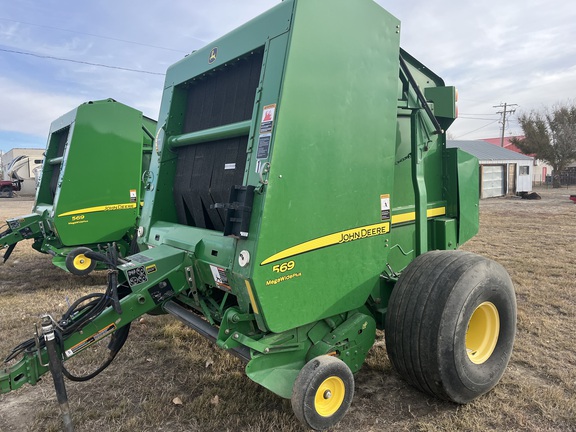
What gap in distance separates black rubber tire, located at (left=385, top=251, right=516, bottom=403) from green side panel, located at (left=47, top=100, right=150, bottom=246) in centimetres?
508

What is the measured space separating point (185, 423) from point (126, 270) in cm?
107

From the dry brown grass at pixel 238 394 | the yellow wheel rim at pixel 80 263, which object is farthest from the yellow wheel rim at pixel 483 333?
the yellow wheel rim at pixel 80 263

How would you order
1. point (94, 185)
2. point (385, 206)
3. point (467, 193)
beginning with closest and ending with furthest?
point (385, 206) < point (467, 193) < point (94, 185)

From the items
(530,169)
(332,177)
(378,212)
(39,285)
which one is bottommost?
(39,285)

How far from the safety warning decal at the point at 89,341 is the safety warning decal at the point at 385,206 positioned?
187 cm

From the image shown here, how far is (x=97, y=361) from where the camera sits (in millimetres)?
3588

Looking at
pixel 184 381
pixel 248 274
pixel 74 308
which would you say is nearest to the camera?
pixel 248 274

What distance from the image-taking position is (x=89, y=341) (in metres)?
2.45

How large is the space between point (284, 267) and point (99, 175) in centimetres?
502

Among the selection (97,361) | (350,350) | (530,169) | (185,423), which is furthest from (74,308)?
(530,169)

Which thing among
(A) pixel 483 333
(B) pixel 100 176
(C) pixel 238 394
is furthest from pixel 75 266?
(A) pixel 483 333

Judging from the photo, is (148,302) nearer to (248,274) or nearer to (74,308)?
(74,308)

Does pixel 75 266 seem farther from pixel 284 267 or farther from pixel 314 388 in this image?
pixel 314 388

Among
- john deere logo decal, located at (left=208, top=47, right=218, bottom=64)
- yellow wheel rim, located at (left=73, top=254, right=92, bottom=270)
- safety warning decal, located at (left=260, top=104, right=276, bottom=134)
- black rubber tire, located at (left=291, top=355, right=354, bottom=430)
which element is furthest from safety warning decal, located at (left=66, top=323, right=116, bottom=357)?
yellow wheel rim, located at (left=73, top=254, right=92, bottom=270)
